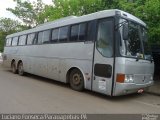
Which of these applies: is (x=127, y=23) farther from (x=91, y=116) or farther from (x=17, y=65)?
(x=17, y=65)

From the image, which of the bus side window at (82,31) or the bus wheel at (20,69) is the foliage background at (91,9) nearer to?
the bus side window at (82,31)

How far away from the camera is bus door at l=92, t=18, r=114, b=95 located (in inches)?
313

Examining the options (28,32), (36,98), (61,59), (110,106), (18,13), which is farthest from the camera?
(18,13)

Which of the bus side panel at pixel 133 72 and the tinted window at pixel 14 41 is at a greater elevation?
the tinted window at pixel 14 41

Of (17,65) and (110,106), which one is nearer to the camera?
(110,106)

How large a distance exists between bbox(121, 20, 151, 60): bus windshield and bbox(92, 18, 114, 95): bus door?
0.57m

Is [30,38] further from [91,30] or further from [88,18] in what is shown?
[91,30]

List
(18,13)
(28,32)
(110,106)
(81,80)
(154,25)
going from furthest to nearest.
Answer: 1. (18,13)
2. (28,32)
3. (154,25)
4. (81,80)
5. (110,106)

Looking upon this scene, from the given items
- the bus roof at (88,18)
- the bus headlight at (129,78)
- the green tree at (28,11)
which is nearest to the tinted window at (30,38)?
the bus roof at (88,18)

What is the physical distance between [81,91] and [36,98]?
7.25ft

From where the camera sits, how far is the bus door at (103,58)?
795 centimetres

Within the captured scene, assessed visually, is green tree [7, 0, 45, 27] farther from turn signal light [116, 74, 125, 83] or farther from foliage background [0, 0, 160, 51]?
turn signal light [116, 74, 125, 83]

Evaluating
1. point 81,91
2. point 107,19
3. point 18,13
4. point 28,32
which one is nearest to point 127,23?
point 107,19

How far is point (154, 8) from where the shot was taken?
35.9ft
